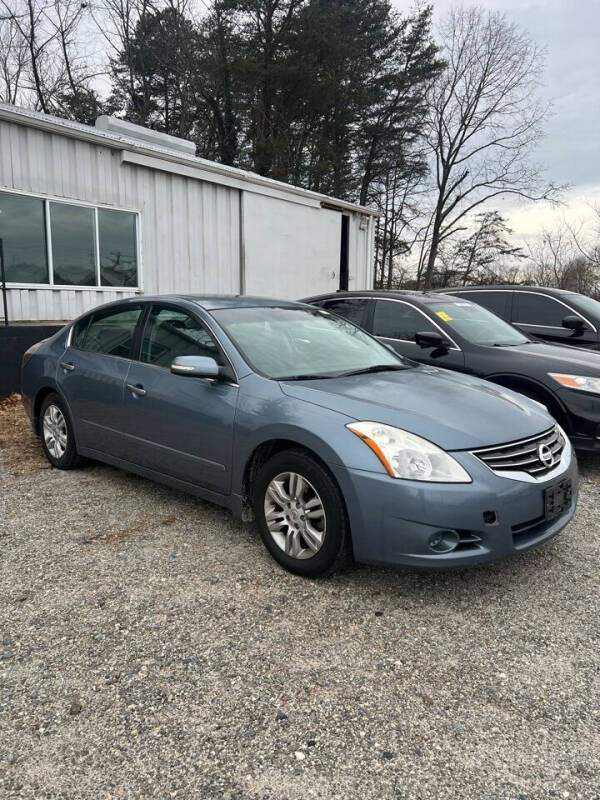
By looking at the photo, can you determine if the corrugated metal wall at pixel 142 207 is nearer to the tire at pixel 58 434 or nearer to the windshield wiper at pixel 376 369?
the tire at pixel 58 434

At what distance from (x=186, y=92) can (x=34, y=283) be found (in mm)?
18249

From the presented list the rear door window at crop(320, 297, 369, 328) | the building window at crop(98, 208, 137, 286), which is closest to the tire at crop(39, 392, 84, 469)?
the rear door window at crop(320, 297, 369, 328)

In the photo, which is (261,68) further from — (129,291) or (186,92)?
(129,291)

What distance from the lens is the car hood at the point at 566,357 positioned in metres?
5.00

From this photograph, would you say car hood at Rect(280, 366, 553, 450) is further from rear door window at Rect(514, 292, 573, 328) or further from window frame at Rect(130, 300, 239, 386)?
rear door window at Rect(514, 292, 573, 328)

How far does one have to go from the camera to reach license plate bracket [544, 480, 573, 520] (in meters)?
2.97

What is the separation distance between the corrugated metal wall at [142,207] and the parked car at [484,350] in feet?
13.7

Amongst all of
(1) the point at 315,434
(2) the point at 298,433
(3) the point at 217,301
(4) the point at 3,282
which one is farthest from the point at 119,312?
(4) the point at 3,282

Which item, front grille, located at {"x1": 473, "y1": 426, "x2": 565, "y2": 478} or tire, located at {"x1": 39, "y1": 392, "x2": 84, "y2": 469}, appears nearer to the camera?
front grille, located at {"x1": 473, "y1": 426, "x2": 565, "y2": 478}

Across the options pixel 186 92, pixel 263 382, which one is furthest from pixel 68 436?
pixel 186 92

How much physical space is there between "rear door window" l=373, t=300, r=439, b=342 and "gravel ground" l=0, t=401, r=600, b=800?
9.04ft

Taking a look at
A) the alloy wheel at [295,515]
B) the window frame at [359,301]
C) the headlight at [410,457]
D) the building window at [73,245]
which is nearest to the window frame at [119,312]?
the alloy wheel at [295,515]

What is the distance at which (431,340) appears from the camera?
549 centimetres

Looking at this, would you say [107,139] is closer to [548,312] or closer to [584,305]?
[548,312]
